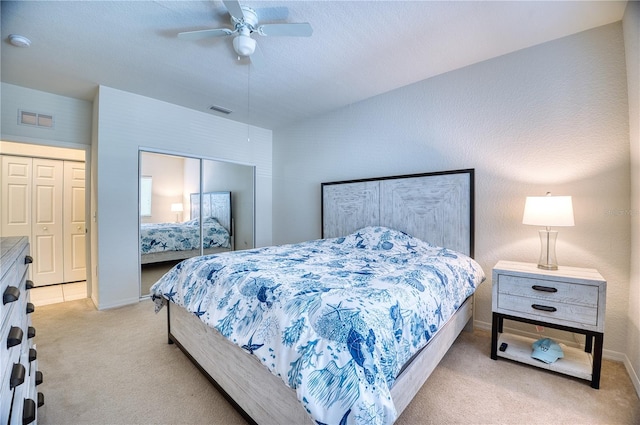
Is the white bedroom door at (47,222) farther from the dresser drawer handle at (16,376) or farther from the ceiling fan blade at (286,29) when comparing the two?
the dresser drawer handle at (16,376)

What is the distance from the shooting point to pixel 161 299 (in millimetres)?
2357

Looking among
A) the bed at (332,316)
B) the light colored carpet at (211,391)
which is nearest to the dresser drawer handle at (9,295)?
the bed at (332,316)

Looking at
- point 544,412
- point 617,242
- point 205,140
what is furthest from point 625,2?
point 205,140

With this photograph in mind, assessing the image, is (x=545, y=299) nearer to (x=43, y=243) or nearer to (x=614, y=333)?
(x=614, y=333)

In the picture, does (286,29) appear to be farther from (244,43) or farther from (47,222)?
(47,222)

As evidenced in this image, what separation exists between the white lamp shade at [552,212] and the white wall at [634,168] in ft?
1.33

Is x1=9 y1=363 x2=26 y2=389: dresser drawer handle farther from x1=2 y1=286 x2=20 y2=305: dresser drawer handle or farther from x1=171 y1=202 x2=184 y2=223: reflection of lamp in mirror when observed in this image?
x1=171 y1=202 x2=184 y2=223: reflection of lamp in mirror

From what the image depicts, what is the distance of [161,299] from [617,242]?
378 cm

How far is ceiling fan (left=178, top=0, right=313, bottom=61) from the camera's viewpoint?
1.85 metres

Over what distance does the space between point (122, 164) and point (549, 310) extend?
14.8 feet

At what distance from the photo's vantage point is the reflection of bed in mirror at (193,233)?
360 centimetres

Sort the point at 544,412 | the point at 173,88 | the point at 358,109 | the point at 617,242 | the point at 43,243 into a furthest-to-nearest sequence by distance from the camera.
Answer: the point at 43,243, the point at 358,109, the point at 173,88, the point at 617,242, the point at 544,412

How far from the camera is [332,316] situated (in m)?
1.16

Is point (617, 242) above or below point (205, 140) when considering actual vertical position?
below
